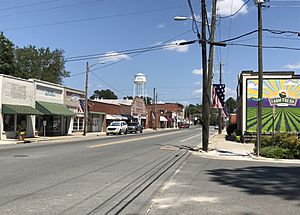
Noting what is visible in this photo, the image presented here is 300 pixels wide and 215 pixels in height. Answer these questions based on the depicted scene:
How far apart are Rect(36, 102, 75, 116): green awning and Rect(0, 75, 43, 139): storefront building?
2.79ft

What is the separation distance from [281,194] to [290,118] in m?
23.1

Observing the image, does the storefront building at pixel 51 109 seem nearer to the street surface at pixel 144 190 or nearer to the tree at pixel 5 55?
the tree at pixel 5 55

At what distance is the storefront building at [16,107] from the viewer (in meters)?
33.7

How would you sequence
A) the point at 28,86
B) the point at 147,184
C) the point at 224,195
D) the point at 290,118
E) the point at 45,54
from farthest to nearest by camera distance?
the point at 45,54 → the point at 28,86 → the point at 290,118 → the point at 147,184 → the point at 224,195

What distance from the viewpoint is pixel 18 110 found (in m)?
34.4

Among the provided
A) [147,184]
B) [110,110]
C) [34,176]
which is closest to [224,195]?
[147,184]

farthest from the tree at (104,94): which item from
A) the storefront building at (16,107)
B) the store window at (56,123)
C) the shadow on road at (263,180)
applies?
the shadow on road at (263,180)

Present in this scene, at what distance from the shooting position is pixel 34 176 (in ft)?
39.0

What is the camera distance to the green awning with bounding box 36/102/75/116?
1538 inches

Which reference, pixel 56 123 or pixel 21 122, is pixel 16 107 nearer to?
pixel 21 122

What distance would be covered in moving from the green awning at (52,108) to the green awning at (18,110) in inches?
52.2

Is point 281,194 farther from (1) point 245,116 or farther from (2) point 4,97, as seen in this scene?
(2) point 4,97

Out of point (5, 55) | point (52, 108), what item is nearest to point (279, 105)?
point (52, 108)

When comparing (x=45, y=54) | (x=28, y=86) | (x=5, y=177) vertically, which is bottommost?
(x=5, y=177)
